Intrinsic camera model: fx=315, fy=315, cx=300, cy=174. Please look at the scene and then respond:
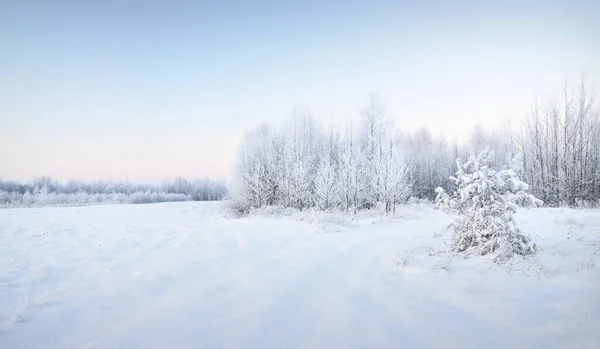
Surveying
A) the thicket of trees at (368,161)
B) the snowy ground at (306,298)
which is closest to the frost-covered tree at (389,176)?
the thicket of trees at (368,161)

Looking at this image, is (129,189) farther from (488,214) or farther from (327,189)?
(488,214)

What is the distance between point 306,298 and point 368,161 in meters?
17.7

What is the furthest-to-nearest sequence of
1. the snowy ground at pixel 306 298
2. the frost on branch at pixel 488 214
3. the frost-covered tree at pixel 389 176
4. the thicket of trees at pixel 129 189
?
1. the thicket of trees at pixel 129 189
2. the frost-covered tree at pixel 389 176
3. the frost on branch at pixel 488 214
4. the snowy ground at pixel 306 298

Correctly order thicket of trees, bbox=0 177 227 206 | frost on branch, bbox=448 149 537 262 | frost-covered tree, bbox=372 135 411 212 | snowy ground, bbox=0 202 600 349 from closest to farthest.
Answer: snowy ground, bbox=0 202 600 349 < frost on branch, bbox=448 149 537 262 < frost-covered tree, bbox=372 135 411 212 < thicket of trees, bbox=0 177 227 206

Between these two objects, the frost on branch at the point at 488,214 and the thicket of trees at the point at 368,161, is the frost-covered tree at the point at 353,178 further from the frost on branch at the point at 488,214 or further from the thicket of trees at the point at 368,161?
the frost on branch at the point at 488,214

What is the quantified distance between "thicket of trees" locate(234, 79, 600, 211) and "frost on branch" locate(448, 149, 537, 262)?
1328 centimetres

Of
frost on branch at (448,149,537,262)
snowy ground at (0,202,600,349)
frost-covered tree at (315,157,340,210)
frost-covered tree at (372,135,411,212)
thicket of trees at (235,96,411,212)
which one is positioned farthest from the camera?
frost-covered tree at (315,157,340,210)

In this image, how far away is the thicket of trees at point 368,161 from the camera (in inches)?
812

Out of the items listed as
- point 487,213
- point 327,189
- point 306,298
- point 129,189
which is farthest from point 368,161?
point 129,189

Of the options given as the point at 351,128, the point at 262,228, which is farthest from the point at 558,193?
the point at 262,228

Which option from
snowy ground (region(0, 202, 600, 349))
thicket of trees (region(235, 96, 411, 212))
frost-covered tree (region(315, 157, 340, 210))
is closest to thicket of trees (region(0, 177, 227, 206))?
thicket of trees (region(235, 96, 411, 212))

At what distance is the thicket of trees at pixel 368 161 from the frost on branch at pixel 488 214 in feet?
43.6

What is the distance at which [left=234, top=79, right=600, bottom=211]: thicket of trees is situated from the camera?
20.6 metres

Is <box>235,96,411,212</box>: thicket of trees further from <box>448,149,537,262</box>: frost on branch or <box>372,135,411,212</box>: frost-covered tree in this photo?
<box>448,149,537,262</box>: frost on branch
